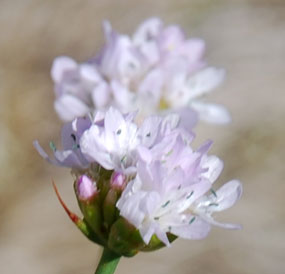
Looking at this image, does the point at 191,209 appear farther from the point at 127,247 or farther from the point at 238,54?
the point at 238,54

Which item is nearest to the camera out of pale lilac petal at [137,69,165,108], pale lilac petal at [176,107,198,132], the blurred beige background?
pale lilac petal at [176,107,198,132]

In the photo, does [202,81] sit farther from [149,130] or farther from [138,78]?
[149,130]

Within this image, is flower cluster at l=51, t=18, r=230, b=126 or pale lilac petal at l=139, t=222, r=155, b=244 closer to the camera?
pale lilac petal at l=139, t=222, r=155, b=244

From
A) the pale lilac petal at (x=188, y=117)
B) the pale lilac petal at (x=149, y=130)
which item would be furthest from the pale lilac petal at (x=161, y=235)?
the pale lilac petal at (x=188, y=117)

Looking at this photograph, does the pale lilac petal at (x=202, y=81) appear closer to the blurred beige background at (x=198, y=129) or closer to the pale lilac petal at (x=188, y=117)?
the pale lilac petal at (x=188, y=117)

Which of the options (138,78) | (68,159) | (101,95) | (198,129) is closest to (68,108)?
(101,95)

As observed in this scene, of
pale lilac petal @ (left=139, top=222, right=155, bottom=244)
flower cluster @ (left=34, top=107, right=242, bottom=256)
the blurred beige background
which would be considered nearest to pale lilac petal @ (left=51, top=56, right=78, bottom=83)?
flower cluster @ (left=34, top=107, right=242, bottom=256)

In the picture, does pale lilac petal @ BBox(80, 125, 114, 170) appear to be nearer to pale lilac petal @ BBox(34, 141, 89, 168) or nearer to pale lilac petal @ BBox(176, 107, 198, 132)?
pale lilac petal @ BBox(34, 141, 89, 168)

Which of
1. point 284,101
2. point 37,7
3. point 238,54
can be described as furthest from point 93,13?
point 284,101
